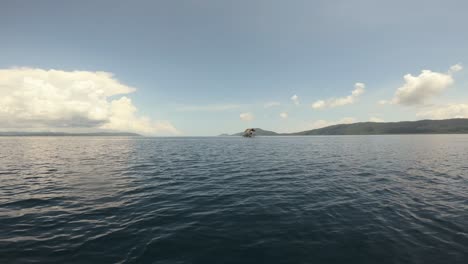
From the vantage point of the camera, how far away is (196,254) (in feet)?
31.3

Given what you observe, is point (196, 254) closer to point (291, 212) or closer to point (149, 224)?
point (149, 224)

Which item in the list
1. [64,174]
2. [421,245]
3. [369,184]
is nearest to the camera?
[421,245]

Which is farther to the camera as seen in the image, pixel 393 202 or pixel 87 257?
pixel 393 202

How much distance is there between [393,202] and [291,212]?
9.28 meters

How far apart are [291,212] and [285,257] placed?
5.81 metres

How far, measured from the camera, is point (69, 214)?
1441cm

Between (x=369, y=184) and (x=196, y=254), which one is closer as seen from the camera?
(x=196, y=254)

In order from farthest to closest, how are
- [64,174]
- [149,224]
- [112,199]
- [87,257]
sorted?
[64,174], [112,199], [149,224], [87,257]

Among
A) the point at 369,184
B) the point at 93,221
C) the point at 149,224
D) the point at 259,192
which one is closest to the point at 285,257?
the point at 149,224

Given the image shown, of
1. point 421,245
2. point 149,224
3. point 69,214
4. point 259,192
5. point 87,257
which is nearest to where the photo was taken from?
point 87,257

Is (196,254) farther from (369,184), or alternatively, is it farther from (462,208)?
(369,184)

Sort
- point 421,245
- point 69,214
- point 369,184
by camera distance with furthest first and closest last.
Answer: point 369,184 → point 69,214 → point 421,245

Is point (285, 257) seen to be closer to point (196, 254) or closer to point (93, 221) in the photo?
point (196, 254)

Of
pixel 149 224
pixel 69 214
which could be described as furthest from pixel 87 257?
pixel 69 214
